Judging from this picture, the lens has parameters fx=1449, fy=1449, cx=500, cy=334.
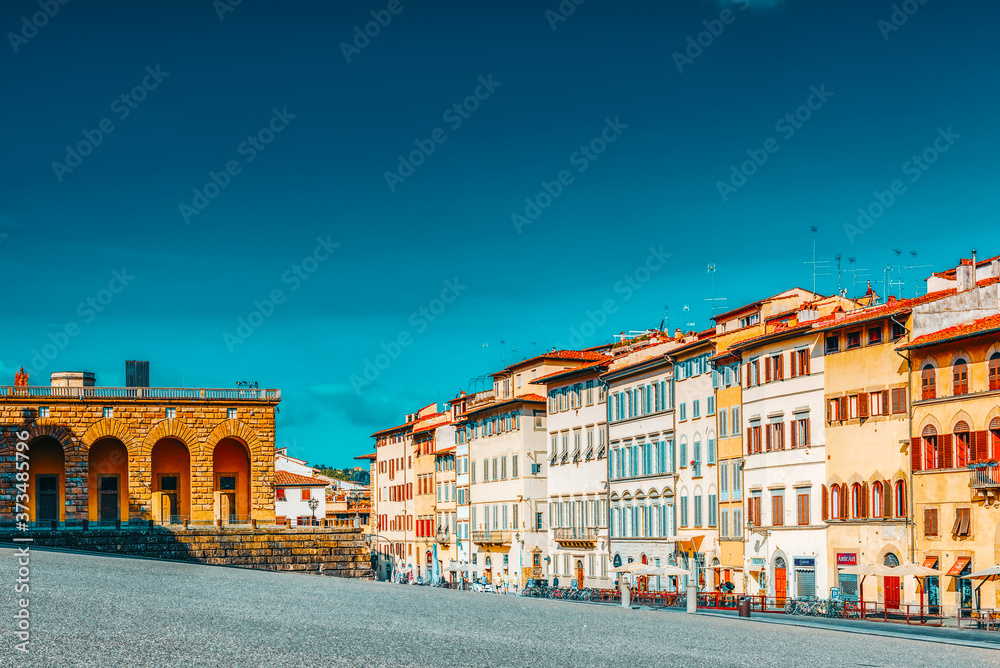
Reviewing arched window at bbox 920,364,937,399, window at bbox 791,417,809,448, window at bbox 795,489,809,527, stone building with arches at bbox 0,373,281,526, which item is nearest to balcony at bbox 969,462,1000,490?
arched window at bbox 920,364,937,399

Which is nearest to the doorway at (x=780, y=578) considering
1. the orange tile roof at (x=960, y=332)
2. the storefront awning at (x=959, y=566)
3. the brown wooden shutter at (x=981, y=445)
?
the storefront awning at (x=959, y=566)

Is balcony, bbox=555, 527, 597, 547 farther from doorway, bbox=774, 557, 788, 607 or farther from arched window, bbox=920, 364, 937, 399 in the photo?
arched window, bbox=920, 364, 937, 399

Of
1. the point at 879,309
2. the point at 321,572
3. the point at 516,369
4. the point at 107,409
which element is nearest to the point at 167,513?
the point at 107,409

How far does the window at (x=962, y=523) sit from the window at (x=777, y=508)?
1025 cm

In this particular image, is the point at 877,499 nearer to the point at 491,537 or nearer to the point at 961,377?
the point at 961,377

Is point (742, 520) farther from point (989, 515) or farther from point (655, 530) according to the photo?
point (989, 515)

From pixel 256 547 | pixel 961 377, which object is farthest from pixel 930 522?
pixel 256 547

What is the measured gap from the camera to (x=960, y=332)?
49188mm

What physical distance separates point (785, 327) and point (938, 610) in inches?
569

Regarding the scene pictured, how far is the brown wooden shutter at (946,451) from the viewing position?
49.2 m

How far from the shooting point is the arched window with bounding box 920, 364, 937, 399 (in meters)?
50.2

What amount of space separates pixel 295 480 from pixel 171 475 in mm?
43501

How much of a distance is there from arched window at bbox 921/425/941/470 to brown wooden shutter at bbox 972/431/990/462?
1817mm

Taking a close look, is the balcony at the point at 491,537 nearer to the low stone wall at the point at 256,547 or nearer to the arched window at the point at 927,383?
the low stone wall at the point at 256,547
